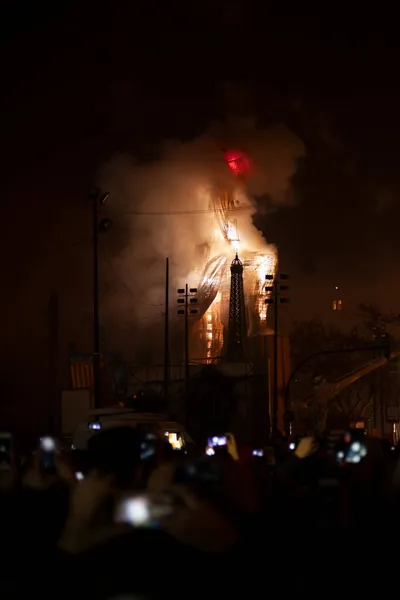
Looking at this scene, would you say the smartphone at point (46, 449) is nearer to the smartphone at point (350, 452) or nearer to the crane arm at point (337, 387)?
the smartphone at point (350, 452)

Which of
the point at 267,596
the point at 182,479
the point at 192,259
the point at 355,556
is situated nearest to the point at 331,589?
the point at 267,596

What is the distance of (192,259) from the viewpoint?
349ft

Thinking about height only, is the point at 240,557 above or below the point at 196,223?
below

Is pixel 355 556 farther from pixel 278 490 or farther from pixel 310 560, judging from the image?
pixel 278 490

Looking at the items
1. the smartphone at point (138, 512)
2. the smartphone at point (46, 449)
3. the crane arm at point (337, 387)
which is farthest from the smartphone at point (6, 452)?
the crane arm at point (337, 387)

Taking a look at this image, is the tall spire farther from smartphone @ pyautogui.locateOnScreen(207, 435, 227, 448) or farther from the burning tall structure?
smartphone @ pyautogui.locateOnScreen(207, 435, 227, 448)

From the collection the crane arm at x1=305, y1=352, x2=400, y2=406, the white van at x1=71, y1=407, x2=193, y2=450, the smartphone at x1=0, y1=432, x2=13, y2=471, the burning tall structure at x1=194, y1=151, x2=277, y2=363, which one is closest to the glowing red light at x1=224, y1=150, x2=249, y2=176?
the burning tall structure at x1=194, y1=151, x2=277, y2=363

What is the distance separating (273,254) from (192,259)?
30.3 ft

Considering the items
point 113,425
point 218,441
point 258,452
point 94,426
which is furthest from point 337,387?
point 218,441

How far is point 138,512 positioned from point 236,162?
8507cm

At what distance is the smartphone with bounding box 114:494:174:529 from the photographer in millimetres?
10812

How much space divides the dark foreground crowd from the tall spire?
81.4m

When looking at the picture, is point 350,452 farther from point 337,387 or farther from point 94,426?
point 337,387

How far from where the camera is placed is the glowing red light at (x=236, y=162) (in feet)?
310
